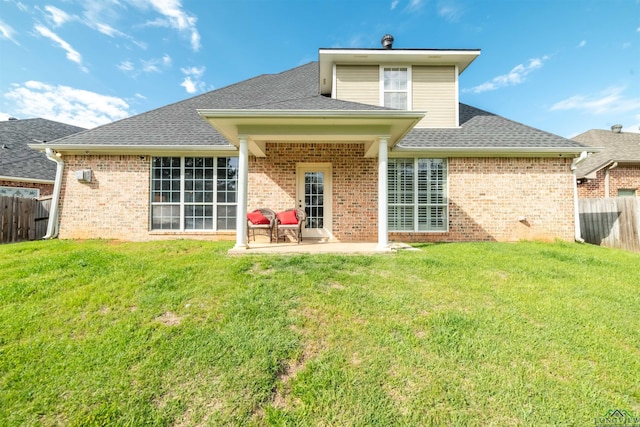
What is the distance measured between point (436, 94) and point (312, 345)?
29.0 feet

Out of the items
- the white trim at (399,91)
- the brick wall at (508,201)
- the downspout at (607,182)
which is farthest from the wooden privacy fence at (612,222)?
the white trim at (399,91)

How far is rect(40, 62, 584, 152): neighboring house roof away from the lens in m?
7.79

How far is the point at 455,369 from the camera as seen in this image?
2.46m

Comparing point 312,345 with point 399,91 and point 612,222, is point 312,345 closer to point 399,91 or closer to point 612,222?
point 399,91

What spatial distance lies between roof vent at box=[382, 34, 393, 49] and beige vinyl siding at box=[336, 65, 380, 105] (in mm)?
914

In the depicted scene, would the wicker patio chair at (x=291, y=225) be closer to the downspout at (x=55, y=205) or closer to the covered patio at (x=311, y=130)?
the covered patio at (x=311, y=130)

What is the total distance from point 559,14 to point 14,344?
590 inches

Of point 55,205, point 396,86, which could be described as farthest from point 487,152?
point 55,205

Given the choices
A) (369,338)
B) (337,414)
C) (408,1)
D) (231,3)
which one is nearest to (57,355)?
(337,414)

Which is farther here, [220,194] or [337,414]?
[220,194]

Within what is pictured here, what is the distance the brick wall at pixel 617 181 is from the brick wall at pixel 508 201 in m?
6.48

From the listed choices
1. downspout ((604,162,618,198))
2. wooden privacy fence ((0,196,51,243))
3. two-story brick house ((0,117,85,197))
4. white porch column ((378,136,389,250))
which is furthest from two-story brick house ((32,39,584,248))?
downspout ((604,162,618,198))

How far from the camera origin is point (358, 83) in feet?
28.9

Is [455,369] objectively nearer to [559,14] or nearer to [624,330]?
[624,330]
